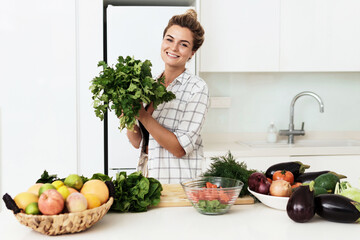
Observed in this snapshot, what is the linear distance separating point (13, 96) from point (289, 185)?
2104 millimetres

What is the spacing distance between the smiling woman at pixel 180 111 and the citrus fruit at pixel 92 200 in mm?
810

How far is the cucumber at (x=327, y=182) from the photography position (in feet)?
5.11

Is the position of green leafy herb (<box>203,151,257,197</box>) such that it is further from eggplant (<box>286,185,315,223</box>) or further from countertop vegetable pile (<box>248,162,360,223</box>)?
eggplant (<box>286,185,315,223</box>)

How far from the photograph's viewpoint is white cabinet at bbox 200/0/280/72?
3320 millimetres

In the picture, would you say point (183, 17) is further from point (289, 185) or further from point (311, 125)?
point (311, 125)

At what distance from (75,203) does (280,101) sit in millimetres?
2862

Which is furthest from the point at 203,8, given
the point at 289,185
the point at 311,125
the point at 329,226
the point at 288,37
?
the point at 329,226

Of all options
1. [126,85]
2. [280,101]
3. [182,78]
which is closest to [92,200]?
[126,85]

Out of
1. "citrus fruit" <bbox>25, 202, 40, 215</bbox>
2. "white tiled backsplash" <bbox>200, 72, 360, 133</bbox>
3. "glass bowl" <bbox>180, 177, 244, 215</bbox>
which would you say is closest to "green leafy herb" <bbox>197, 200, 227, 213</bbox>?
"glass bowl" <bbox>180, 177, 244, 215</bbox>

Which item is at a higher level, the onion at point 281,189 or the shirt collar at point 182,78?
the shirt collar at point 182,78

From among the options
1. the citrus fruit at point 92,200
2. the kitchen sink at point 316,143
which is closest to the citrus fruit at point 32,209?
the citrus fruit at point 92,200

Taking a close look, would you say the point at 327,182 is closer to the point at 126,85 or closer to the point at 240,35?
the point at 126,85

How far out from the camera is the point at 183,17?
7.53ft

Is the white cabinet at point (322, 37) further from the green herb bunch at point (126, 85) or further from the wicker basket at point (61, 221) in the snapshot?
the wicker basket at point (61, 221)
